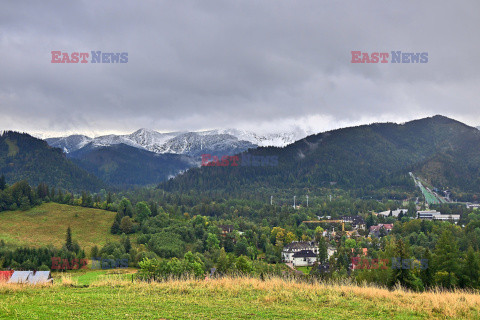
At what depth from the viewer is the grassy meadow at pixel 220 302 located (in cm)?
1091

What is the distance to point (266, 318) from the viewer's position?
10672mm

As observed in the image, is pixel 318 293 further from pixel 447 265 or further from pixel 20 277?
pixel 447 265

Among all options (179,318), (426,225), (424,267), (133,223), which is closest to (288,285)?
(179,318)

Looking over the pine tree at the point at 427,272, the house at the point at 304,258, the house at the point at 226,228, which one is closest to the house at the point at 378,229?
the house at the point at 304,258

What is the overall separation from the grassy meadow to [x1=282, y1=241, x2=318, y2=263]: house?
5879cm

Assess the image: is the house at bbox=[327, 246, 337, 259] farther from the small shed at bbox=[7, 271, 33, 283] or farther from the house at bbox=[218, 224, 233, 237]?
the small shed at bbox=[7, 271, 33, 283]

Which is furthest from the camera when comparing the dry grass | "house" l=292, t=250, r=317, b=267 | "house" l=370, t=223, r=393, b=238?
"house" l=370, t=223, r=393, b=238

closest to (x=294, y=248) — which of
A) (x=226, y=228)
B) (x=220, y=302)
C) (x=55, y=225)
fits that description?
(x=226, y=228)

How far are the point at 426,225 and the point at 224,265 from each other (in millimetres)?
59179

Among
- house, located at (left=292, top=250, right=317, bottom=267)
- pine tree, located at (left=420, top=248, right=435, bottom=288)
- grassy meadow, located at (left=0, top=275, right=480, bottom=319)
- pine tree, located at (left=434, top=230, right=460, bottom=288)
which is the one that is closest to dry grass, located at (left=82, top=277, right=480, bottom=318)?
grassy meadow, located at (left=0, top=275, right=480, bottom=319)

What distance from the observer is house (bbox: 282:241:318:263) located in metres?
72.5

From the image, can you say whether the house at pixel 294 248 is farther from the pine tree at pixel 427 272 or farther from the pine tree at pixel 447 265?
the pine tree at pixel 447 265

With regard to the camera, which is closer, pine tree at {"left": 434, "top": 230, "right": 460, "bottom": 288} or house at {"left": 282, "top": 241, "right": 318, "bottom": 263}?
pine tree at {"left": 434, "top": 230, "right": 460, "bottom": 288}

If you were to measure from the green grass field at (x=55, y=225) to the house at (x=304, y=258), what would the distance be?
122 ft
